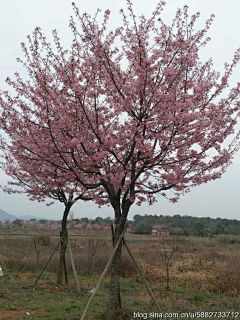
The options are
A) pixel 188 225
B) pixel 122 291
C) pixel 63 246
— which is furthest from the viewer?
pixel 188 225

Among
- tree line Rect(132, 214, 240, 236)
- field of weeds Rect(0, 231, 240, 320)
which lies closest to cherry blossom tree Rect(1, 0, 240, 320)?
field of weeds Rect(0, 231, 240, 320)

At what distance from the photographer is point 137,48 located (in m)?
5.71

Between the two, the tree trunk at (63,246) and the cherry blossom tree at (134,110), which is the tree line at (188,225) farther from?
the cherry blossom tree at (134,110)

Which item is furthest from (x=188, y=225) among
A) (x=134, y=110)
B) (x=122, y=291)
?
(x=134, y=110)

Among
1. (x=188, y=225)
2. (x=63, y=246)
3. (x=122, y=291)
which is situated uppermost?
(x=188, y=225)

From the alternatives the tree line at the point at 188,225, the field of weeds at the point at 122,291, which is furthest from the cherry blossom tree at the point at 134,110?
the tree line at the point at 188,225

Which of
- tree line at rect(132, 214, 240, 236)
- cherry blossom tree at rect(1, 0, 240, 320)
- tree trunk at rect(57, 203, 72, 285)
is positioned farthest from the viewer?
tree line at rect(132, 214, 240, 236)

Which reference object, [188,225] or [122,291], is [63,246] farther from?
[188,225]

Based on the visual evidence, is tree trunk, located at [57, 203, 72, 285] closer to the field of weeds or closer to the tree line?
the field of weeds

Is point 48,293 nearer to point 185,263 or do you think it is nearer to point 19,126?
point 19,126

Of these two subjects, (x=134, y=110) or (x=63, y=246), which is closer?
(x=134, y=110)

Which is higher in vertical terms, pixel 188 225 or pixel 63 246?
pixel 188 225

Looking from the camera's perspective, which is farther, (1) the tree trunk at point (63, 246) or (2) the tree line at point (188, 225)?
(2) the tree line at point (188, 225)

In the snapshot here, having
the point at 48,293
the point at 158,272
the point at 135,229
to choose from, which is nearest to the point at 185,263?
the point at 158,272
